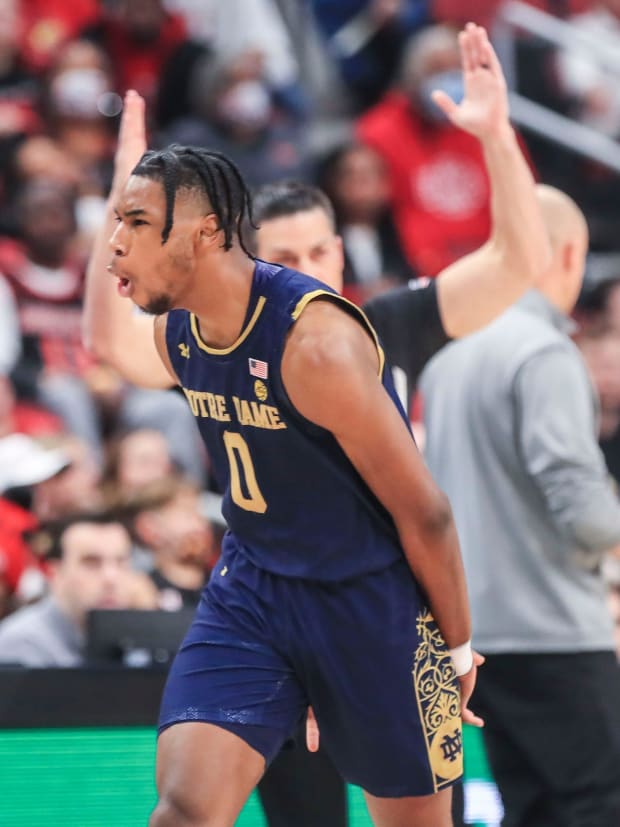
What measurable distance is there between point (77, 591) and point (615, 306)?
10.00 feet

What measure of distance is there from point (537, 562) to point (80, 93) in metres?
4.70

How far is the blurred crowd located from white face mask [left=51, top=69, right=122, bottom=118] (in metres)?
0.01

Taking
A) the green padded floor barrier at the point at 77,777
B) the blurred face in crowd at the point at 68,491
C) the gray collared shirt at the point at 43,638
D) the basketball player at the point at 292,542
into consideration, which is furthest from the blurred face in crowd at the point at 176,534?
the basketball player at the point at 292,542

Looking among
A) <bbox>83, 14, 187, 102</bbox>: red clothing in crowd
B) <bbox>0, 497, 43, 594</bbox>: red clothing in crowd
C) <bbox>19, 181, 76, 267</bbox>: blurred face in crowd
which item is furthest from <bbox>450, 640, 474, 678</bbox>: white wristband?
<bbox>83, 14, 187, 102</bbox>: red clothing in crowd

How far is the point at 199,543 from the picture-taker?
5934mm

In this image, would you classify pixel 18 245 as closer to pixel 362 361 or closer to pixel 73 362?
pixel 73 362

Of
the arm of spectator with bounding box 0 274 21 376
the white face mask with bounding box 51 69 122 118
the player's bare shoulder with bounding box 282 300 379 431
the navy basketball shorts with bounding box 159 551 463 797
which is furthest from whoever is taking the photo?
the white face mask with bounding box 51 69 122 118

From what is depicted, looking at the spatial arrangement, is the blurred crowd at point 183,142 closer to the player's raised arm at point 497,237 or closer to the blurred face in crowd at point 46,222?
the blurred face in crowd at point 46,222

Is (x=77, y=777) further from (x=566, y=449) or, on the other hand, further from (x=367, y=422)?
(x=367, y=422)

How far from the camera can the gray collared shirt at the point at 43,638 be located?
4.58m

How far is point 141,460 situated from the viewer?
6.35m

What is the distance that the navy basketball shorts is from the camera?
2816 millimetres

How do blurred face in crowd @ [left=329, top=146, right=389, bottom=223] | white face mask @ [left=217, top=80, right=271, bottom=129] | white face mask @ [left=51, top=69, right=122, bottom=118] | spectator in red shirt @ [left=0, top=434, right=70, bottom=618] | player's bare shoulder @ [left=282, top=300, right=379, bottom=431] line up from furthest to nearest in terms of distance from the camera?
white face mask @ [left=217, top=80, right=271, bottom=129], blurred face in crowd @ [left=329, top=146, right=389, bottom=223], white face mask @ [left=51, top=69, right=122, bottom=118], spectator in red shirt @ [left=0, top=434, right=70, bottom=618], player's bare shoulder @ [left=282, top=300, right=379, bottom=431]

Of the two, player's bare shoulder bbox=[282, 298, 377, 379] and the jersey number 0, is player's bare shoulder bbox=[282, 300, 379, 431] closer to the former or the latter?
player's bare shoulder bbox=[282, 298, 377, 379]
